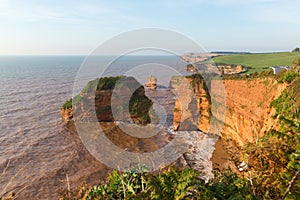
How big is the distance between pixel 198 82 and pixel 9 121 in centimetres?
2631

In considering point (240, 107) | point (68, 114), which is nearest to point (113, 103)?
point (68, 114)

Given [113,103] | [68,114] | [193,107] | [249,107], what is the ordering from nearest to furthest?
[249,107]
[193,107]
[113,103]
[68,114]

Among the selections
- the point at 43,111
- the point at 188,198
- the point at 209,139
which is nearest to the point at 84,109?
the point at 43,111

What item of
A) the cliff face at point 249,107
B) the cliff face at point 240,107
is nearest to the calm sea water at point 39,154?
the cliff face at point 240,107

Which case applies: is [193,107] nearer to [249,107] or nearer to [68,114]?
[249,107]

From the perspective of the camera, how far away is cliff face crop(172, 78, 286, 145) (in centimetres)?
1736

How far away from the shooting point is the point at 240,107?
68.6 feet

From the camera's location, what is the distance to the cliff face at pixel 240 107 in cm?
1736

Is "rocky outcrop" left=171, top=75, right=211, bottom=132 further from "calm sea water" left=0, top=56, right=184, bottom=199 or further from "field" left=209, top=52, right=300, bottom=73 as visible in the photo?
"field" left=209, top=52, right=300, bottom=73

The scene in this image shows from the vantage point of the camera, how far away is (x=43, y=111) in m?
38.7

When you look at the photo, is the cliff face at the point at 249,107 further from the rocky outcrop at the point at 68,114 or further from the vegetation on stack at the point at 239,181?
the rocky outcrop at the point at 68,114

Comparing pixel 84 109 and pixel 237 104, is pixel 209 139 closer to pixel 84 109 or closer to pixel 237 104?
pixel 237 104

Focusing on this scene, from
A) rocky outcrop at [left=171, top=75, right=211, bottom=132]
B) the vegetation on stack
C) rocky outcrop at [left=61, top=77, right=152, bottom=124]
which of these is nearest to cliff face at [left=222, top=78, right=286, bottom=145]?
rocky outcrop at [left=171, top=75, right=211, bottom=132]

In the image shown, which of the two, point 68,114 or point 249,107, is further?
point 68,114
